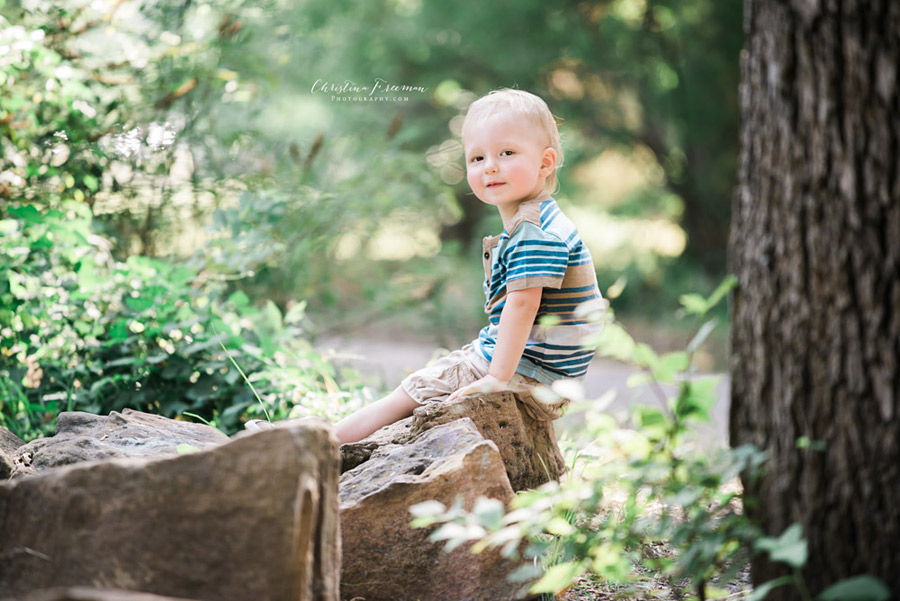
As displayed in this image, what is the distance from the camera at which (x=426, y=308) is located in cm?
579

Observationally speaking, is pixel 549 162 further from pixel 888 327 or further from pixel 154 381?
pixel 154 381

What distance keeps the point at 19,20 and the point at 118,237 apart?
1.20 m

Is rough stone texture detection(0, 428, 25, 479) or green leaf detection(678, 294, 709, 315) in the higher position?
green leaf detection(678, 294, 709, 315)

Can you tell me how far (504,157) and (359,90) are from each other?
17.0ft

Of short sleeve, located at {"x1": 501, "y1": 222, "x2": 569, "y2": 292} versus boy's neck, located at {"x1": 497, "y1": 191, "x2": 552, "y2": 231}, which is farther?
boy's neck, located at {"x1": 497, "y1": 191, "x2": 552, "y2": 231}

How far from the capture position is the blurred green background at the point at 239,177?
139 inches

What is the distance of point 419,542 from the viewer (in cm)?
209

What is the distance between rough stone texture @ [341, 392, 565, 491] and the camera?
243cm

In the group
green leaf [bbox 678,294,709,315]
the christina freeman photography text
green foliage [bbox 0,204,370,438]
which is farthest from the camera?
the christina freeman photography text

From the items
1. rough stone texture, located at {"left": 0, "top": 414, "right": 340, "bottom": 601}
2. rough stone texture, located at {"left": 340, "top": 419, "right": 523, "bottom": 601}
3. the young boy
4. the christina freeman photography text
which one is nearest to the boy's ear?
the young boy

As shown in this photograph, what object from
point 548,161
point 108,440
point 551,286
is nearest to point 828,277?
point 551,286

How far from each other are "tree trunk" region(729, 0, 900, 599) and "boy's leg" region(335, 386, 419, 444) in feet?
4.52

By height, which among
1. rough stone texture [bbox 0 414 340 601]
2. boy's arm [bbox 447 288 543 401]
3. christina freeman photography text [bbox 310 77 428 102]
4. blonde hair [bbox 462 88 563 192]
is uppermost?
christina freeman photography text [bbox 310 77 428 102]

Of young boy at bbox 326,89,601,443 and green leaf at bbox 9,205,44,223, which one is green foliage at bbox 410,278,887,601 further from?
green leaf at bbox 9,205,44,223
